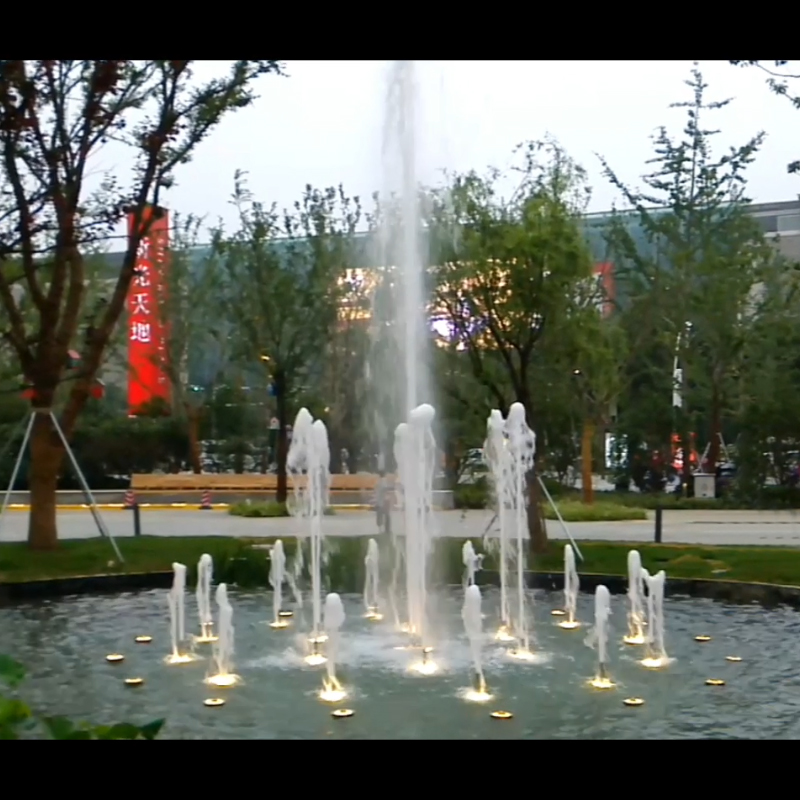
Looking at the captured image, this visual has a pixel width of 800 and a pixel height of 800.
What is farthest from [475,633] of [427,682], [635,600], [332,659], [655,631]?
[635,600]

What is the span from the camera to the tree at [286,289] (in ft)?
61.3

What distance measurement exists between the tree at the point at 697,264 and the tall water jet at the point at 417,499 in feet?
43.6

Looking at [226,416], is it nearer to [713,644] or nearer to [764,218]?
[764,218]

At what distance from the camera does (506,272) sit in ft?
36.0

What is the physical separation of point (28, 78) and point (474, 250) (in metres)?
4.91

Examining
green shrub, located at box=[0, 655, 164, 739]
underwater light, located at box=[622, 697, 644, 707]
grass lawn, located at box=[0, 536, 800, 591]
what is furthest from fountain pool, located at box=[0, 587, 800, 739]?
green shrub, located at box=[0, 655, 164, 739]

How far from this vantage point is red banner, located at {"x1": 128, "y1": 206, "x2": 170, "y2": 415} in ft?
74.6

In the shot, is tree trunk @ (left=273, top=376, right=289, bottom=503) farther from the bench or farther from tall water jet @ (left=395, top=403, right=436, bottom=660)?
tall water jet @ (left=395, top=403, right=436, bottom=660)

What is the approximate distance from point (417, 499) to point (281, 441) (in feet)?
36.2

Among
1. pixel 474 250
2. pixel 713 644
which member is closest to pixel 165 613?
pixel 713 644

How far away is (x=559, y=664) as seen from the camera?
6.63 meters

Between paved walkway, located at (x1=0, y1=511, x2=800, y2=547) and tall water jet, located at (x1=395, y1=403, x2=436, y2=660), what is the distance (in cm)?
584

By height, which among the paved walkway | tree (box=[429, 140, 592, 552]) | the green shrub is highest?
tree (box=[429, 140, 592, 552])

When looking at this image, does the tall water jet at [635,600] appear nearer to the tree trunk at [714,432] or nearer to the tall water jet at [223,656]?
the tall water jet at [223,656]
